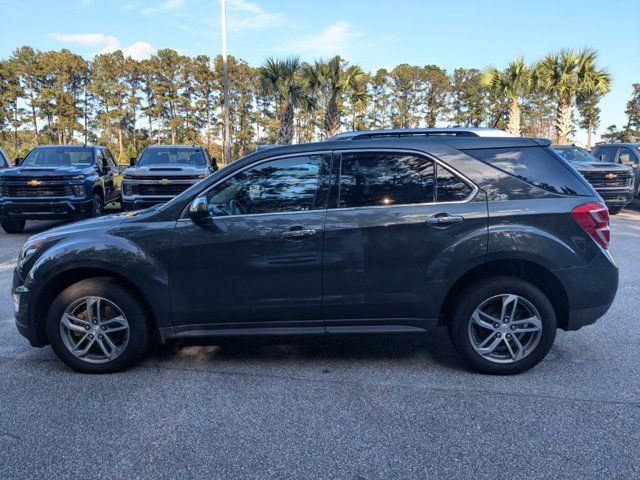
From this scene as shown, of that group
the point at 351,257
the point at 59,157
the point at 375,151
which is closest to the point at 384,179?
the point at 375,151

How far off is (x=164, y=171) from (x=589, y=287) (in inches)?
388

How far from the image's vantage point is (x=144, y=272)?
12.3 feet

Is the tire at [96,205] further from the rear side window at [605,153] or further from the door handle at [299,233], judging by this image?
the rear side window at [605,153]

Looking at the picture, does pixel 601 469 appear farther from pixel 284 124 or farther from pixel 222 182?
pixel 284 124

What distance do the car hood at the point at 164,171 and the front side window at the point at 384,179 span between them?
848 cm

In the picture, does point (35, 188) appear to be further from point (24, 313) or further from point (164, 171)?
point (24, 313)

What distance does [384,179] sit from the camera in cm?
379

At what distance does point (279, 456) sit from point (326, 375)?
1.13 meters

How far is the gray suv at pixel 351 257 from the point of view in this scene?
3672 millimetres

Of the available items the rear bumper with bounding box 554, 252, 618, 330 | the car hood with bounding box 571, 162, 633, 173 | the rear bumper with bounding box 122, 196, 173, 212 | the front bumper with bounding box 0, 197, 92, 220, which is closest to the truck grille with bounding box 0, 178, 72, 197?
the front bumper with bounding box 0, 197, 92, 220

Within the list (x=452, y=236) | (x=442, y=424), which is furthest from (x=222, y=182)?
(x=442, y=424)

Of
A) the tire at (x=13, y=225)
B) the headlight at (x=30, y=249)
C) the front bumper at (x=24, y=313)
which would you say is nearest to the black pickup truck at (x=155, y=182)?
the tire at (x=13, y=225)

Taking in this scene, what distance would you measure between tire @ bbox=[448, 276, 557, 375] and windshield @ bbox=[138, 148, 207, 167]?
10.1m

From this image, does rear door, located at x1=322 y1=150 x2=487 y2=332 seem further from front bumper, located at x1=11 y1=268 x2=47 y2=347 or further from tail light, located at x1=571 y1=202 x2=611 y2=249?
front bumper, located at x1=11 y1=268 x2=47 y2=347
